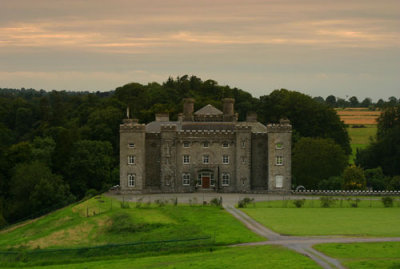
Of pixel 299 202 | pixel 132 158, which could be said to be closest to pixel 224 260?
pixel 299 202

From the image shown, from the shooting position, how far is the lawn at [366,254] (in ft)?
133

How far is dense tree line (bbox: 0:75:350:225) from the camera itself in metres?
84.4

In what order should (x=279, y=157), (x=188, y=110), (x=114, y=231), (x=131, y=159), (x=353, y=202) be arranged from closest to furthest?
(x=114, y=231), (x=353, y=202), (x=279, y=157), (x=131, y=159), (x=188, y=110)

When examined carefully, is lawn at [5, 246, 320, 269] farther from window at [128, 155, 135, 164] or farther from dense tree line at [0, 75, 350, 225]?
dense tree line at [0, 75, 350, 225]

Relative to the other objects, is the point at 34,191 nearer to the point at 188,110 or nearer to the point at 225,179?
the point at 188,110

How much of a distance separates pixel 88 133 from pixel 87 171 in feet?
57.0

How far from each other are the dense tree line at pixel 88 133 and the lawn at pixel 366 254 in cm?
4212

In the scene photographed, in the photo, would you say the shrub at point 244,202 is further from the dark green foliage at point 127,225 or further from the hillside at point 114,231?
the dark green foliage at point 127,225

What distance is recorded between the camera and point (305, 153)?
90.8 metres

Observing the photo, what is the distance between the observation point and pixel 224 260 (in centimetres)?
4331

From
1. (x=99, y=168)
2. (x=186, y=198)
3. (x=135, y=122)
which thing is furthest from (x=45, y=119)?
(x=186, y=198)

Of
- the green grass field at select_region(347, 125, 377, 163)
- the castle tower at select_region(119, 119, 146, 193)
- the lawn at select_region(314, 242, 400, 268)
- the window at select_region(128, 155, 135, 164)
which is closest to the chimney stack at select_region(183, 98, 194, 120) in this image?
the castle tower at select_region(119, 119, 146, 193)

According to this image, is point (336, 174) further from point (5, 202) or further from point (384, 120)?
point (5, 202)

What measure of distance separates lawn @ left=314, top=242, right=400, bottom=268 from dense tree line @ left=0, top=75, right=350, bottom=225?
42.1 meters
